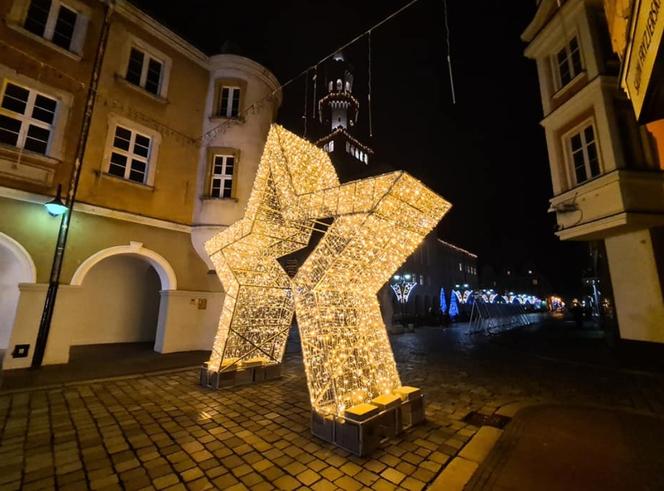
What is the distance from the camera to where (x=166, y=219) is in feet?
33.4

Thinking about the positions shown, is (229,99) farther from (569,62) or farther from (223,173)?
(569,62)

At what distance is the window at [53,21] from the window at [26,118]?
183 centimetres

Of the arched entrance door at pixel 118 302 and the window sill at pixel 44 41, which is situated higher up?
the window sill at pixel 44 41

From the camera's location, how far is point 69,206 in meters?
8.16

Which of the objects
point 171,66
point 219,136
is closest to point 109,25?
point 171,66

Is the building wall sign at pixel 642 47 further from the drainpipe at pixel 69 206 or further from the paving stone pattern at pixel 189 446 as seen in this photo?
the drainpipe at pixel 69 206

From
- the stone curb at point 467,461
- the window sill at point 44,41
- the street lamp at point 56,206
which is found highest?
the window sill at point 44,41

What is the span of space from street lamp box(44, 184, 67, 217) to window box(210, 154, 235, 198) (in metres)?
4.35

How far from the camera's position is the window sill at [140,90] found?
9531 mm

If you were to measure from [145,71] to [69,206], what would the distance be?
547 centimetres

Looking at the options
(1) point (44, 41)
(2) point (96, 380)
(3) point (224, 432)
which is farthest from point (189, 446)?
(1) point (44, 41)

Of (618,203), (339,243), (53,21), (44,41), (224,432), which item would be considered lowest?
(224,432)

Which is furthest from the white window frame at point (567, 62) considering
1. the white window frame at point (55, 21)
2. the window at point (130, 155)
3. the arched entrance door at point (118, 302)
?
the arched entrance door at point (118, 302)

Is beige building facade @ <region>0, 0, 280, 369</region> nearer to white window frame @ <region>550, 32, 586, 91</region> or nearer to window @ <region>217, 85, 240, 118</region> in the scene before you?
window @ <region>217, 85, 240, 118</region>
